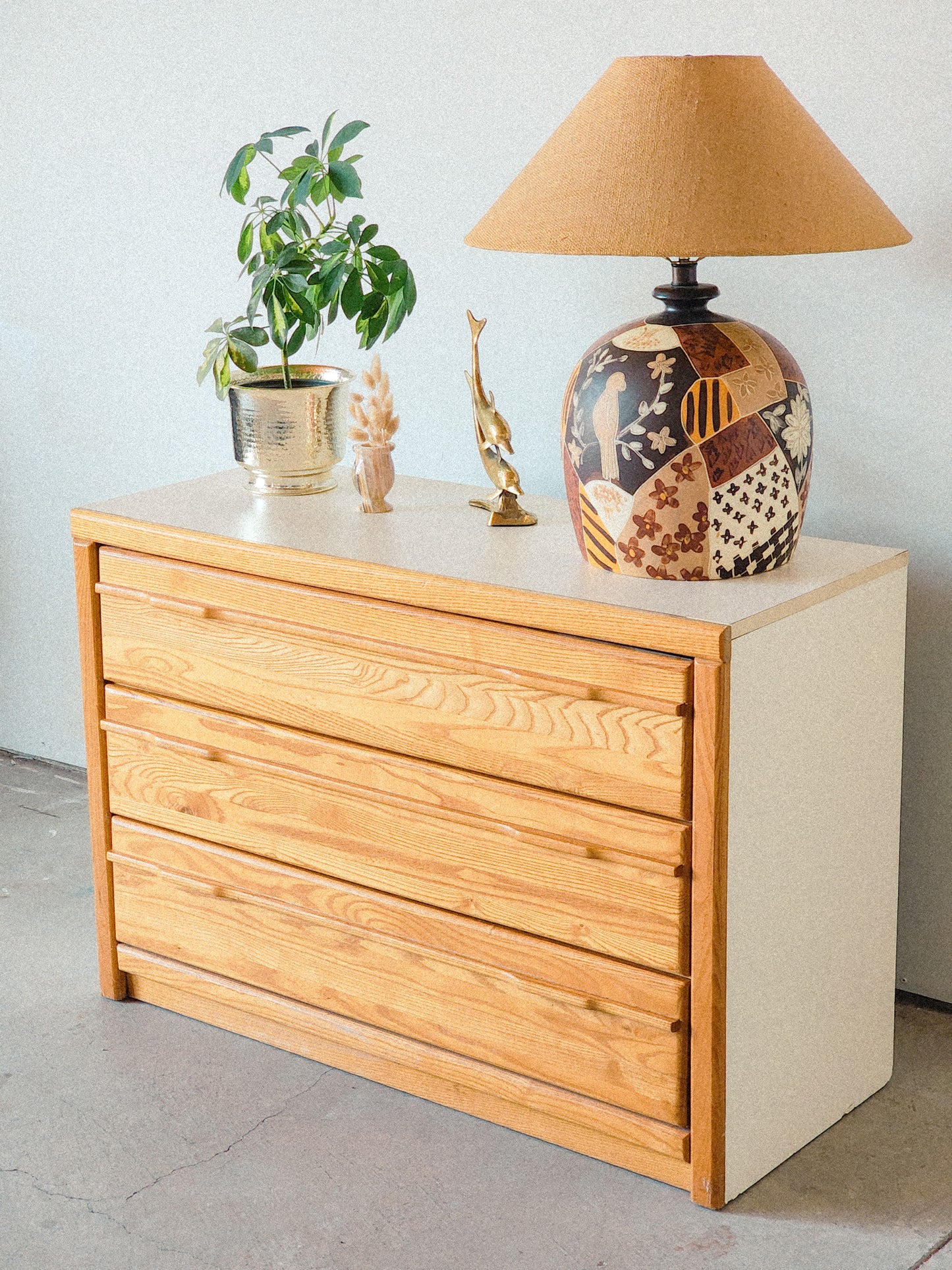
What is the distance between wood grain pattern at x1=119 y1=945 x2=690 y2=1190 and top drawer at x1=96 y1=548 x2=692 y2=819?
1.37 feet

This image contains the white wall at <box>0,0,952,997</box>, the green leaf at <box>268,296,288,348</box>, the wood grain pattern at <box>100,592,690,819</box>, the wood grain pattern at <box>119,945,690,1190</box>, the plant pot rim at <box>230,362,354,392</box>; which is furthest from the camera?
the plant pot rim at <box>230,362,354,392</box>

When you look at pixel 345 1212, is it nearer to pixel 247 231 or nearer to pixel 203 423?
pixel 247 231

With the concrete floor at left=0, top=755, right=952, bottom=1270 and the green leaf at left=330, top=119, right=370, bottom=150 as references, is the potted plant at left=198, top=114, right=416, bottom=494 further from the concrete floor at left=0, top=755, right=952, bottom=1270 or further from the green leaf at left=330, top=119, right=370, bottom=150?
the concrete floor at left=0, top=755, right=952, bottom=1270

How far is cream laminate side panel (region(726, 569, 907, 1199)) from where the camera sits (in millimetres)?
1763

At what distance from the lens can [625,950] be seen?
1.82 metres

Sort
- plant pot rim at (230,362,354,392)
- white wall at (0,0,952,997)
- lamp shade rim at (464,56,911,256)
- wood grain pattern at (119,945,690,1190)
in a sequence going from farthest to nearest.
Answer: plant pot rim at (230,362,354,392), white wall at (0,0,952,997), wood grain pattern at (119,945,690,1190), lamp shade rim at (464,56,911,256)

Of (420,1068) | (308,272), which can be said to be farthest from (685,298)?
(420,1068)

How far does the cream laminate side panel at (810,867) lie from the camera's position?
176 cm

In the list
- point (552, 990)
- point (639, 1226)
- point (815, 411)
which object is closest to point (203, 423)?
point (815, 411)

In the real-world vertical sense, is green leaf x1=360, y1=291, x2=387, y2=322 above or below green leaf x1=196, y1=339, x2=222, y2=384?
above

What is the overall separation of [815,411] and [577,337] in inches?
16.2

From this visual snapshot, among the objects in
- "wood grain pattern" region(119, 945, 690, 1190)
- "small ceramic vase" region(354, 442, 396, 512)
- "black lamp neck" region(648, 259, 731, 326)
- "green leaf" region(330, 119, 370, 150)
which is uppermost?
"green leaf" region(330, 119, 370, 150)

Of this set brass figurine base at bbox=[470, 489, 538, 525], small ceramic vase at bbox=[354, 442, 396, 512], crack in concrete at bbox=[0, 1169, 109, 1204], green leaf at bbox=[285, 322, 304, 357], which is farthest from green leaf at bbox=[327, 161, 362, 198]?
crack in concrete at bbox=[0, 1169, 109, 1204]

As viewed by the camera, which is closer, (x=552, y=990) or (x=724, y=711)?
(x=724, y=711)
